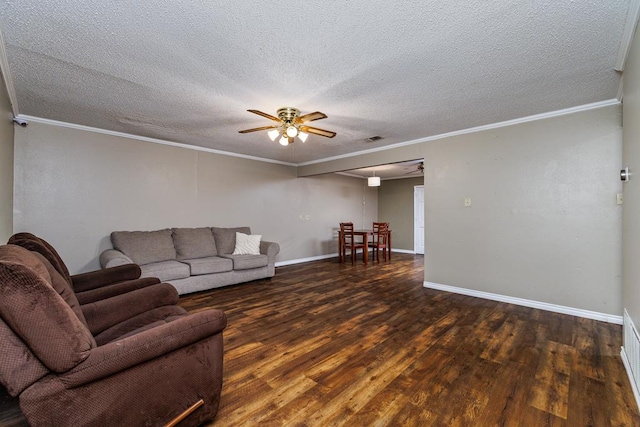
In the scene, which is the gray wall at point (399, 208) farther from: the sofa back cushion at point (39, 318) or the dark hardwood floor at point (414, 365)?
the sofa back cushion at point (39, 318)

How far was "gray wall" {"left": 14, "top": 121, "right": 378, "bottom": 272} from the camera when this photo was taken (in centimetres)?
363

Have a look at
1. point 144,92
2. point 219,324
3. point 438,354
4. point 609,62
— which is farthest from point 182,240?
point 609,62

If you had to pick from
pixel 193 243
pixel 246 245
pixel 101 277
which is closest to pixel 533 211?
pixel 246 245

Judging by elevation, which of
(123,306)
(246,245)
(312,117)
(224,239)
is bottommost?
(123,306)

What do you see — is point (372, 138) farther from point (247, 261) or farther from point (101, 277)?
point (101, 277)

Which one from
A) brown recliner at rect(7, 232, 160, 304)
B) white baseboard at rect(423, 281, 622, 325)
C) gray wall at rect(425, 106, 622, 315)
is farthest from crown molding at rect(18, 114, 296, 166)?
white baseboard at rect(423, 281, 622, 325)

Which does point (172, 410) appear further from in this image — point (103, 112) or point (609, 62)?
point (609, 62)

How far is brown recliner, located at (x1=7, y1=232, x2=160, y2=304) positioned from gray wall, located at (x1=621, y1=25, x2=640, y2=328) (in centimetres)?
374

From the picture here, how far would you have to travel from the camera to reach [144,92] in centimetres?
280

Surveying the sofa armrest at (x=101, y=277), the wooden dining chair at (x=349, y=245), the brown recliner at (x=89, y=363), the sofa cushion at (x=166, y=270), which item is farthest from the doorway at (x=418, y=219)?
the brown recliner at (x=89, y=363)

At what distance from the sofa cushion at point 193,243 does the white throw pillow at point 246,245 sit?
1.29 ft

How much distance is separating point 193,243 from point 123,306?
273cm

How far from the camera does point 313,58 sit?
7.13 ft

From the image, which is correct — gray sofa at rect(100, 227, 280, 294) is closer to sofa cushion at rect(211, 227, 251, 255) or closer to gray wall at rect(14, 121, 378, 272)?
sofa cushion at rect(211, 227, 251, 255)
